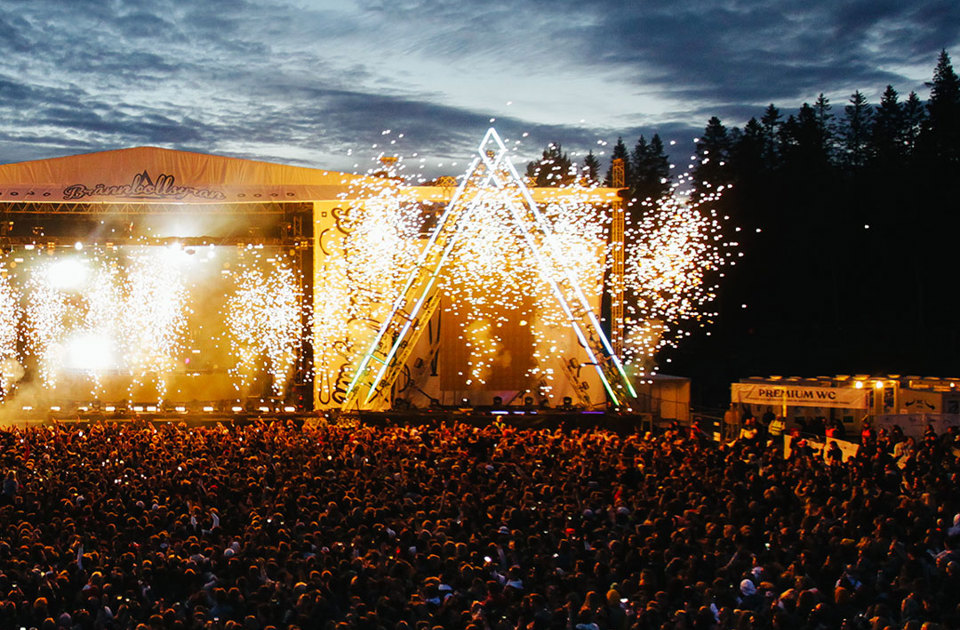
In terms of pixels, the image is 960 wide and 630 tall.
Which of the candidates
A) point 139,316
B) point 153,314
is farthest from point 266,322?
point 139,316

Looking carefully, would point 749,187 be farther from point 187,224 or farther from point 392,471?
point 392,471

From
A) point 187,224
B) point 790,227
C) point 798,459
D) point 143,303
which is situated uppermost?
point 790,227

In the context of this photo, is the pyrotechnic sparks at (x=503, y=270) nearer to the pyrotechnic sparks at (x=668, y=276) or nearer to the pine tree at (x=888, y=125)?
the pyrotechnic sparks at (x=668, y=276)

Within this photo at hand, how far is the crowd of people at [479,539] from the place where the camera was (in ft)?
20.0

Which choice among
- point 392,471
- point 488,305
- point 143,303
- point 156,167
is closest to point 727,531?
point 392,471

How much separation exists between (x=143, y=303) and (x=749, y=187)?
2696cm

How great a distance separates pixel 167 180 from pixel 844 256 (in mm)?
26662

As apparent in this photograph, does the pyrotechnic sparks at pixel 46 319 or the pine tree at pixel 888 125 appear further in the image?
the pine tree at pixel 888 125

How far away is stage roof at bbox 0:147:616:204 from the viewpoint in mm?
17906

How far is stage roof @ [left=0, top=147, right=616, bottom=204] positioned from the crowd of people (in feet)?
25.1

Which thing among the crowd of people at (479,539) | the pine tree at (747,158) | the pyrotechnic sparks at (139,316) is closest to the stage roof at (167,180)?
the pyrotechnic sparks at (139,316)

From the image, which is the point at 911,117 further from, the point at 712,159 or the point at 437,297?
the point at 437,297

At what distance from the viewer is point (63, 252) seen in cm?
1966

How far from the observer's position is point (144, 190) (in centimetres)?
1798
